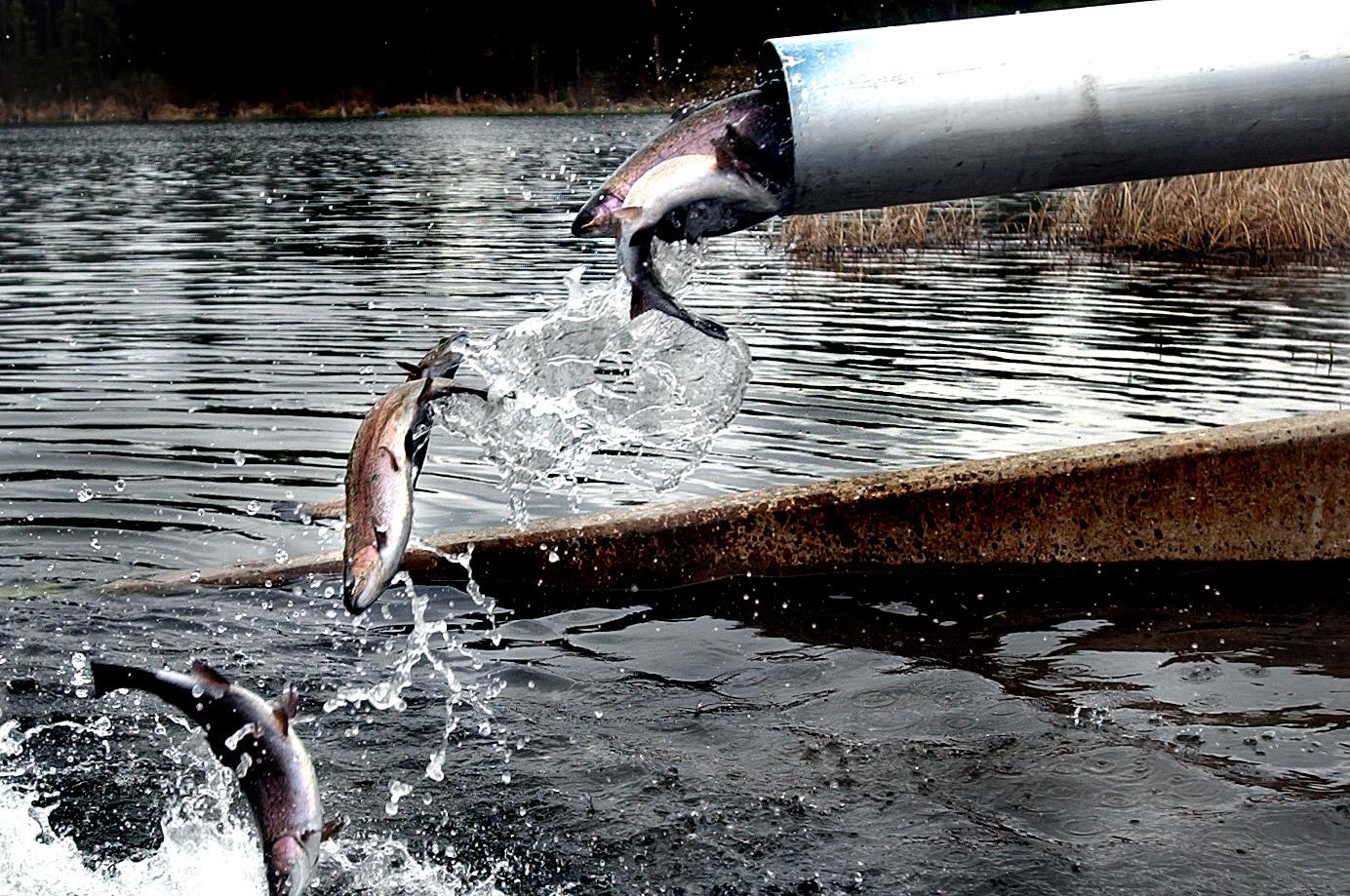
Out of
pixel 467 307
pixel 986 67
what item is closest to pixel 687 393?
pixel 986 67

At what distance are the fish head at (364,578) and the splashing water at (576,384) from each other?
106 cm

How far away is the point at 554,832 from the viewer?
4.91 m

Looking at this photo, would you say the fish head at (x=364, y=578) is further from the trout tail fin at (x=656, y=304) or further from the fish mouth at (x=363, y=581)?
the trout tail fin at (x=656, y=304)

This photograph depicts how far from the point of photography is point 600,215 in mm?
2869

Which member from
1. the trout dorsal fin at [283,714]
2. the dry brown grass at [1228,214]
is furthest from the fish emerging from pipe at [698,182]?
the dry brown grass at [1228,214]

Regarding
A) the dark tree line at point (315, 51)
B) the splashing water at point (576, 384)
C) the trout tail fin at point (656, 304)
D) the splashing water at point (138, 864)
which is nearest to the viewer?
the trout tail fin at point (656, 304)

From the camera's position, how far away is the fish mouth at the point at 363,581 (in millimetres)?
3887

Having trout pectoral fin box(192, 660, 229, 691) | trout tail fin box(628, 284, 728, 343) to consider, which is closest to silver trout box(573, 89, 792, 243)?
trout tail fin box(628, 284, 728, 343)

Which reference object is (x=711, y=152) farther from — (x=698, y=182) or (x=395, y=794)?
(x=395, y=794)

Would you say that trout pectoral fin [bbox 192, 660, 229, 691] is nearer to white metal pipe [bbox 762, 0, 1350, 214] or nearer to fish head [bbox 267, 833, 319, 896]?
A: fish head [bbox 267, 833, 319, 896]

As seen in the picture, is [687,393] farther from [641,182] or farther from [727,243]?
[727,243]

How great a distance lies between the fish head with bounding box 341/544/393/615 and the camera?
389 centimetres

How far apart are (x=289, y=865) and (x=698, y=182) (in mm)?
1953

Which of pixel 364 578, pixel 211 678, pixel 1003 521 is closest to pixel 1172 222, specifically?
pixel 1003 521
